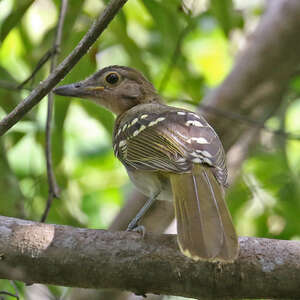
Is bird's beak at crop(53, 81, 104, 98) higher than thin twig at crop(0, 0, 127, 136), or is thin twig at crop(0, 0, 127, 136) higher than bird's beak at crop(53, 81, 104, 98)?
bird's beak at crop(53, 81, 104, 98)

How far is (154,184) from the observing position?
3594 mm

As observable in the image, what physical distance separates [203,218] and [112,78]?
2.12 meters

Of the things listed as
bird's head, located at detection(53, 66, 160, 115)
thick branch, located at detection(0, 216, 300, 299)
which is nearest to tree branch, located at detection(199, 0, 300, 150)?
bird's head, located at detection(53, 66, 160, 115)

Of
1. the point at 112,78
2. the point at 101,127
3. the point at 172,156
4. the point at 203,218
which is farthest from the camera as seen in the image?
the point at 101,127

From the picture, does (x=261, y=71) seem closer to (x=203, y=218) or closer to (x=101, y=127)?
(x=101, y=127)

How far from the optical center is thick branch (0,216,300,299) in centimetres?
272

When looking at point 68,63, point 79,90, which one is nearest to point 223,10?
point 79,90

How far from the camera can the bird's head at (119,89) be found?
4656 millimetres

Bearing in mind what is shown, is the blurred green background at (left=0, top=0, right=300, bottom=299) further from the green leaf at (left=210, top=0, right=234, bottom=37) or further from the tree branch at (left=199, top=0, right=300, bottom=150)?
the tree branch at (left=199, top=0, right=300, bottom=150)

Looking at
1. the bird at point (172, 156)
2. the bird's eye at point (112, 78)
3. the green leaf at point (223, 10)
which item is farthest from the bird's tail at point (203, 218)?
the bird's eye at point (112, 78)

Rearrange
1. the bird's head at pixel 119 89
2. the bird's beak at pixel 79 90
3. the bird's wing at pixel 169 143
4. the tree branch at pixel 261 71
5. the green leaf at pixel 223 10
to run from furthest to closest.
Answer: the tree branch at pixel 261 71 < the bird's head at pixel 119 89 < the green leaf at pixel 223 10 < the bird's beak at pixel 79 90 < the bird's wing at pixel 169 143

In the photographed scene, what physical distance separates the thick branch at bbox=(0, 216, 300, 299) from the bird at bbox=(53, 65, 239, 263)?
12 cm

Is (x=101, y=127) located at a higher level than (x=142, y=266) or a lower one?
higher

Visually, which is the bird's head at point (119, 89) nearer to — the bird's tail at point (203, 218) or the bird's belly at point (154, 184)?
the bird's belly at point (154, 184)
